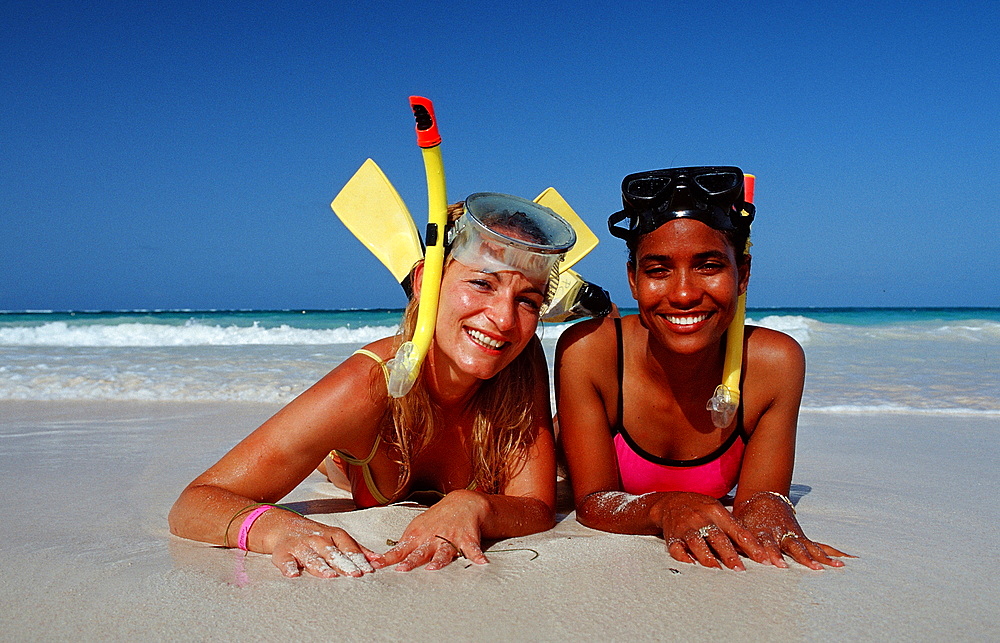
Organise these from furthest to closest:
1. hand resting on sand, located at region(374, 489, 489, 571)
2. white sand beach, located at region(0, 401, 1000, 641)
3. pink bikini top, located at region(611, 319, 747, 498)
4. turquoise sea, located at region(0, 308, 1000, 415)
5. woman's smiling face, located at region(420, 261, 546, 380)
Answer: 1. turquoise sea, located at region(0, 308, 1000, 415)
2. pink bikini top, located at region(611, 319, 747, 498)
3. woman's smiling face, located at region(420, 261, 546, 380)
4. hand resting on sand, located at region(374, 489, 489, 571)
5. white sand beach, located at region(0, 401, 1000, 641)

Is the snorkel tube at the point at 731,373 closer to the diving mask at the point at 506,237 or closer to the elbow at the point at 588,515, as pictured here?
the elbow at the point at 588,515

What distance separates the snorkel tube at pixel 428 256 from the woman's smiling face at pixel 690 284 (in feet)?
2.59

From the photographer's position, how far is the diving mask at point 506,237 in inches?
109

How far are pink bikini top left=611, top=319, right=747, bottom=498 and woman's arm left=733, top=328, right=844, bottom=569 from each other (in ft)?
0.43

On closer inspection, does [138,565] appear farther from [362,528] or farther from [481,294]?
[481,294]

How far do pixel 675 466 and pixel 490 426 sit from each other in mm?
805

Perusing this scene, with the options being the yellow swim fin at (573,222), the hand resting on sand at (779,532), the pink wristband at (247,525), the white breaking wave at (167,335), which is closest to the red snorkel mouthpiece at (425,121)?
the yellow swim fin at (573,222)

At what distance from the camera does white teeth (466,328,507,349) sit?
9.12 feet

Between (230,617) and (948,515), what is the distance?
2921 millimetres

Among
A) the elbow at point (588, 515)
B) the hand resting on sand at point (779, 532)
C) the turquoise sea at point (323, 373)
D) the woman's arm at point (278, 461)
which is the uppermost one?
the woman's arm at point (278, 461)

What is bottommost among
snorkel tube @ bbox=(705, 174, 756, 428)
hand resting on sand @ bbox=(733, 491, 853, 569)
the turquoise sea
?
the turquoise sea

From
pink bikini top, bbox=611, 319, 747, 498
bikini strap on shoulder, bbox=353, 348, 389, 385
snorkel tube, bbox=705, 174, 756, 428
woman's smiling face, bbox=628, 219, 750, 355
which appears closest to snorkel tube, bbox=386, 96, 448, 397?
bikini strap on shoulder, bbox=353, 348, 389, 385

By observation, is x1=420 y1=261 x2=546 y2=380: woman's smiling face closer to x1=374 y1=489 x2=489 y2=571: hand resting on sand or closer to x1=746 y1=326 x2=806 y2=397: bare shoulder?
x1=374 y1=489 x2=489 y2=571: hand resting on sand

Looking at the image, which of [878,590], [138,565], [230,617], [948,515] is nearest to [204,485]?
[138,565]
